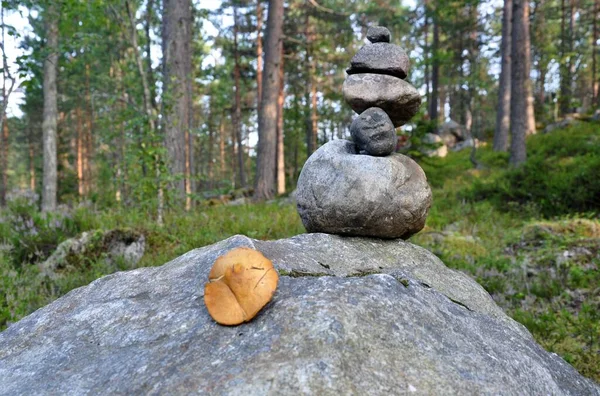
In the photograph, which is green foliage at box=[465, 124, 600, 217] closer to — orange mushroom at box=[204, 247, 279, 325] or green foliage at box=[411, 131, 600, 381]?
green foliage at box=[411, 131, 600, 381]

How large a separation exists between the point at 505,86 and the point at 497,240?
11901 millimetres

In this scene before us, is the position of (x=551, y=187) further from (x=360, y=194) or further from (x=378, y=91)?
(x=360, y=194)

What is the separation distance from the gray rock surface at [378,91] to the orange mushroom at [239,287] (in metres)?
2.06

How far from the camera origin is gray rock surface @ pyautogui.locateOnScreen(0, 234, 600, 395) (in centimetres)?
157

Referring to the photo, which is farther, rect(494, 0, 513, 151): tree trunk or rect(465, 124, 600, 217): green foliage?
rect(494, 0, 513, 151): tree trunk

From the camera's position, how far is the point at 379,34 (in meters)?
3.70

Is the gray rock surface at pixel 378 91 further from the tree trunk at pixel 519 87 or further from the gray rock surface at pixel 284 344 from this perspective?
the tree trunk at pixel 519 87

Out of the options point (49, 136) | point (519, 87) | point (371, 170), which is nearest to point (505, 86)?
point (519, 87)

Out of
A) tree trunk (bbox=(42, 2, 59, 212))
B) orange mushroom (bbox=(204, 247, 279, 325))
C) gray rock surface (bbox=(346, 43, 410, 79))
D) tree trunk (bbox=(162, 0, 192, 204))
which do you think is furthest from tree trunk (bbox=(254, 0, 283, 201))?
orange mushroom (bbox=(204, 247, 279, 325))

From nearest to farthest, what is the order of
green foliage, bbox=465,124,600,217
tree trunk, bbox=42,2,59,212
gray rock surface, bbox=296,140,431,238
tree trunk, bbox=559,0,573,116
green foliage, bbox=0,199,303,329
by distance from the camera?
gray rock surface, bbox=296,140,431,238 → green foliage, bbox=0,199,303,329 → green foliage, bbox=465,124,600,217 → tree trunk, bbox=42,2,59,212 → tree trunk, bbox=559,0,573,116

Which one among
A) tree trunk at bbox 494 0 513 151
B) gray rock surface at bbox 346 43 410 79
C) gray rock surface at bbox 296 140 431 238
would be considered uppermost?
tree trunk at bbox 494 0 513 151

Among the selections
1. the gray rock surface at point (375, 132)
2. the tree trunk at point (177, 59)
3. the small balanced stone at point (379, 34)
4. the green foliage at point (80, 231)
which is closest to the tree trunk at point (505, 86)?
the green foliage at point (80, 231)

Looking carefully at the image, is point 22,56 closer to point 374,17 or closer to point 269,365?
point 269,365

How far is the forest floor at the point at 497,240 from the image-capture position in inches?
161
